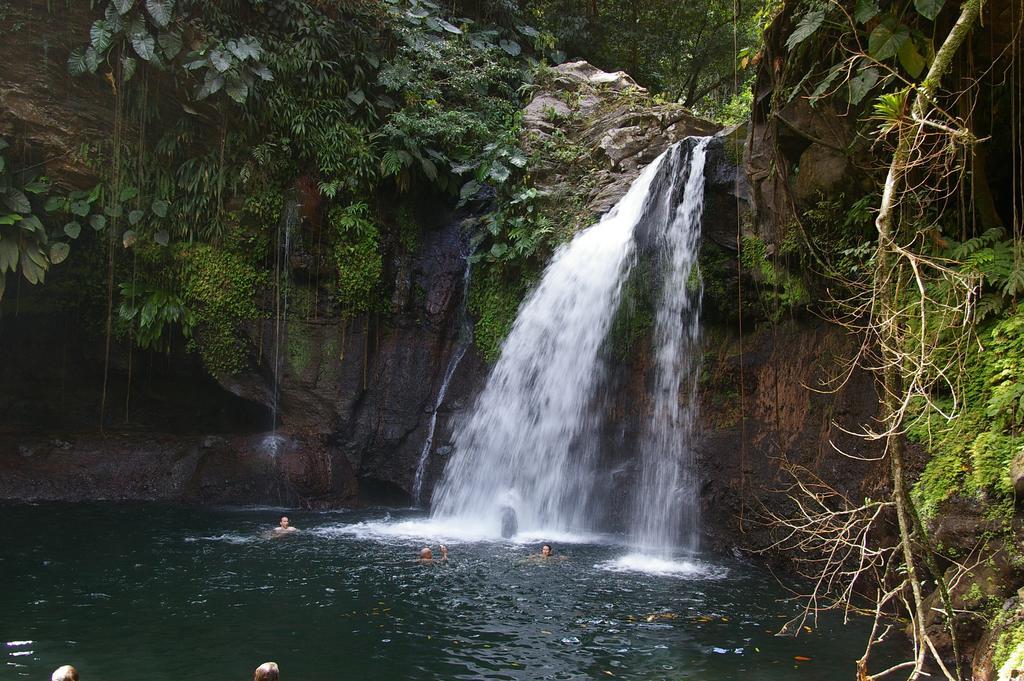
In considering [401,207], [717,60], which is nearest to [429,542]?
[401,207]

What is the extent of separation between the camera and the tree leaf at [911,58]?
267 inches

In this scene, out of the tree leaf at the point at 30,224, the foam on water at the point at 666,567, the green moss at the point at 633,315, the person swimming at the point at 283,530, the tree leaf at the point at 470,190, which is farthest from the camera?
the tree leaf at the point at 470,190

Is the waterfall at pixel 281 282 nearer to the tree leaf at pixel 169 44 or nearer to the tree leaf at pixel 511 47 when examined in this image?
the tree leaf at pixel 169 44

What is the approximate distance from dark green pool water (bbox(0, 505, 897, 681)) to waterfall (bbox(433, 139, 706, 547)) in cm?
141

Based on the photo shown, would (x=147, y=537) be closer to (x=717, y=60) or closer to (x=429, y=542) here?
(x=429, y=542)

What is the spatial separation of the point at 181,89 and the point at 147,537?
22.8ft

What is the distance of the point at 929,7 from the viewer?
650cm

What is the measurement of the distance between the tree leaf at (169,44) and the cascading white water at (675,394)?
25.3ft

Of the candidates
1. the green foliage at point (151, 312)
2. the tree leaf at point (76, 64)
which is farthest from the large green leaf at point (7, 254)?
the tree leaf at point (76, 64)

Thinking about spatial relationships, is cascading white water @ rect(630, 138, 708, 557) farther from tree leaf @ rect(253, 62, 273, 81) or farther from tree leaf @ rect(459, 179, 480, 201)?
tree leaf @ rect(253, 62, 273, 81)

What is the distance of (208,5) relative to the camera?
41.2 feet

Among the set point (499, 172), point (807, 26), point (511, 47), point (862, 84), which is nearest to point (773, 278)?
point (862, 84)

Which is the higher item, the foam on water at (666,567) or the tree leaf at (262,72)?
the tree leaf at (262,72)

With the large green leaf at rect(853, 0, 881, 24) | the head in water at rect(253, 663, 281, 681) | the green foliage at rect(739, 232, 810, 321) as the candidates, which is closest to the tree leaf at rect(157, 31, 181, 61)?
the green foliage at rect(739, 232, 810, 321)
